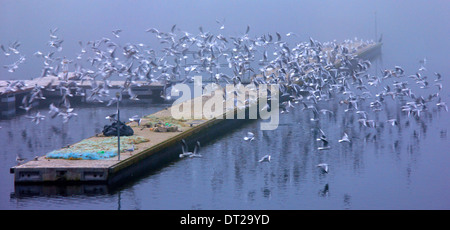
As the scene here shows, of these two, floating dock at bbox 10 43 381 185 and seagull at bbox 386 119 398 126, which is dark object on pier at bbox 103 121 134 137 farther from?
seagull at bbox 386 119 398 126

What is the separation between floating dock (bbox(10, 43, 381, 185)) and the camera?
2861cm

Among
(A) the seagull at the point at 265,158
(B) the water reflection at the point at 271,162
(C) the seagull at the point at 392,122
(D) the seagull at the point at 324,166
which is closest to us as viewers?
(B) the water reflection at the point at 271,162

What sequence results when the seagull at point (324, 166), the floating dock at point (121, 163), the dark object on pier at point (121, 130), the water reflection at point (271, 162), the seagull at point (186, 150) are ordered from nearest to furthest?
the water reflection at point (271, 162) → the floating dock at point (121, 163) → the seagull at point (324, 166) → the seagull at point (186, 150) → the dark object on pier at point (121, 130)

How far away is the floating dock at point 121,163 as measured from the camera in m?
28.6

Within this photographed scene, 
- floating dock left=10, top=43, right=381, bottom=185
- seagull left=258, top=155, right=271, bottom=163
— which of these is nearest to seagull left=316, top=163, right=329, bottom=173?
seagull left=258, top=155, right=271, bottom=163

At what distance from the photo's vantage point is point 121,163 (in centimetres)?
2916

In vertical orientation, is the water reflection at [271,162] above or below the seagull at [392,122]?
below

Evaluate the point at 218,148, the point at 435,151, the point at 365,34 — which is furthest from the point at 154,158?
the point at 365,34

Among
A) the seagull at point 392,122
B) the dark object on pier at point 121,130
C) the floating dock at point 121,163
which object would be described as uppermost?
the seagull at point 392,122

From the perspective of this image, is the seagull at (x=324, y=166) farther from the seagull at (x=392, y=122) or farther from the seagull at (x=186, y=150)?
the seagull at (x=392, y=122)

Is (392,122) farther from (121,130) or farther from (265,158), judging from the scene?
(121,130)

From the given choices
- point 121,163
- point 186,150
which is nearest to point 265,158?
point 186,150

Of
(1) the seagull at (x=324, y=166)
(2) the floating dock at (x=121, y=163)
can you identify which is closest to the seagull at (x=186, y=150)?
(2) the floating dock at (x=121, y=163)
